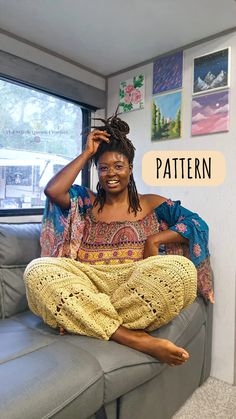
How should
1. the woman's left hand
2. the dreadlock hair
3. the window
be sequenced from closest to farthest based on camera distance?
the woman's left hand, the dreadlock hair, the window

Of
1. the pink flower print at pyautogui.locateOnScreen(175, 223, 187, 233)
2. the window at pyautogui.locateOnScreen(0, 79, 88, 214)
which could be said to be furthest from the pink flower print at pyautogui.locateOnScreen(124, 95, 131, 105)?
the pink flower print at pyautogui.locateOnScreen(175, 223, 187, 233)

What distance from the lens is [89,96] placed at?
1951 mm

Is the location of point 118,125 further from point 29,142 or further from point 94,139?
point 29,142

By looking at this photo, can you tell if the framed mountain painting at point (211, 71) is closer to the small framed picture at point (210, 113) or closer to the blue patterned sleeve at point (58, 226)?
the small framed picture at point (210, 113)

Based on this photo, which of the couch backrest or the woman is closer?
the woman

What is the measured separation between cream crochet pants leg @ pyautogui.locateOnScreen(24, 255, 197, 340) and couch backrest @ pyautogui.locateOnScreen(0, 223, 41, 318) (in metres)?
0.27

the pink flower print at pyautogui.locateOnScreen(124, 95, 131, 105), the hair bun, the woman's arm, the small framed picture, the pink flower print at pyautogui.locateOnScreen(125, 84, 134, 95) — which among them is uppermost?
the pink flower print at pyautogui.locateOnScreen(125, 84, 134, 95)

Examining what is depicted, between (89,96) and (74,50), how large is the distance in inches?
11.5

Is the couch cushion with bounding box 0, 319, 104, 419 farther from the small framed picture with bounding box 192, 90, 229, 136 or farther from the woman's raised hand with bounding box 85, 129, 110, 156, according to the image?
the small framed picture with bounding box 192, 90, 229, 136

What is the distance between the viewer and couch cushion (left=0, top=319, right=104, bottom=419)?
719mm

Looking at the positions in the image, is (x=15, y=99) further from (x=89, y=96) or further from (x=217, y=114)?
(x=217, y=114)

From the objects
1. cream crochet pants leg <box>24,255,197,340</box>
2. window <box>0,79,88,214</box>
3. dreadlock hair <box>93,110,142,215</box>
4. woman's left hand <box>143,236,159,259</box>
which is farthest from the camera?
window <box>0,79,88,214</box>

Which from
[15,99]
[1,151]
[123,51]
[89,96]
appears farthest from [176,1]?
[1,151]

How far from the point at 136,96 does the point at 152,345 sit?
4.89 ft
